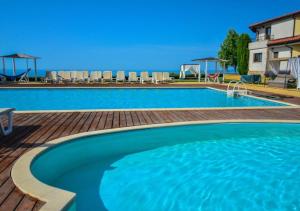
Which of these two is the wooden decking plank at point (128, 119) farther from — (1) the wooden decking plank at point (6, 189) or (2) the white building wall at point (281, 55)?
(2) the white building wall at point (281, 55)

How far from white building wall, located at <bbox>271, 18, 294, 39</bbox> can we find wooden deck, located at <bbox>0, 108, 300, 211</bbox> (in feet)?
59.9

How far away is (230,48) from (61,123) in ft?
120

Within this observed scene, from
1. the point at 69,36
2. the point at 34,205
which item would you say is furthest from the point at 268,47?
the point at 69,36

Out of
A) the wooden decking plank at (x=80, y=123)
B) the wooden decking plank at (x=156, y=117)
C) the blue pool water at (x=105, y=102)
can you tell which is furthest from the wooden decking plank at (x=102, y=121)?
the blue pool water at (x=105, y=102)

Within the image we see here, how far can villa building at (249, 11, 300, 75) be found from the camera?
22.3 metres

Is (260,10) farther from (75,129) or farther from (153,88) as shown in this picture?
(75,129)

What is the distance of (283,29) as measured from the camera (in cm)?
2445

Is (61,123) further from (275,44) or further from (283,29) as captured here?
(283,29)

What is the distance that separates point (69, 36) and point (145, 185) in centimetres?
5570

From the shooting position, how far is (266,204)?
3582 millimetres

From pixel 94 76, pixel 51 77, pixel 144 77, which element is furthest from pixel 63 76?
pixel 144 77

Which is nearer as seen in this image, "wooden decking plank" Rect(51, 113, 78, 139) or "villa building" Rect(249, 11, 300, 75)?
"wooden decking plank" Rect(51, 113, 78, 139)

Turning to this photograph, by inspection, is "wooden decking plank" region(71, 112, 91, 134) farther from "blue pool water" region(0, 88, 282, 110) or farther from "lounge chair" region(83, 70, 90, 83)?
"lounge chair" region(83, 70, 90, 83)

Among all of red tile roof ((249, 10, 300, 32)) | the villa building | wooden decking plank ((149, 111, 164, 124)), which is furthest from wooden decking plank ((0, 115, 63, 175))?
red tile roof ((249, 10, 300, 32))
